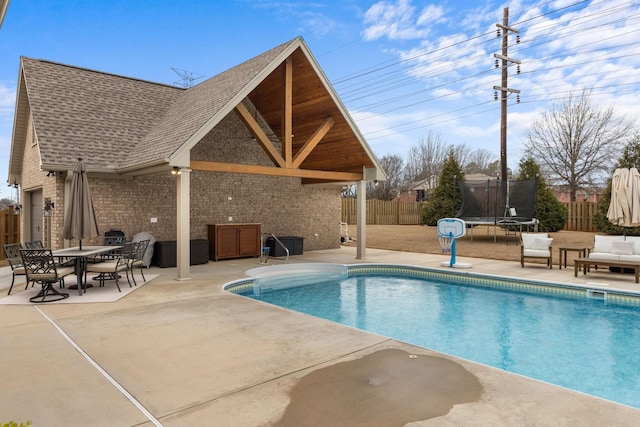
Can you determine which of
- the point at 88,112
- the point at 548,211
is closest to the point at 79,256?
the point at 88,112

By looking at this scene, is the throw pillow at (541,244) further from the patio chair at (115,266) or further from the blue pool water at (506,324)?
the patio chair at (115,266)

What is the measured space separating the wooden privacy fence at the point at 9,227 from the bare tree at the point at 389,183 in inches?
1209

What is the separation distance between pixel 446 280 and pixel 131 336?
7538 millimetres

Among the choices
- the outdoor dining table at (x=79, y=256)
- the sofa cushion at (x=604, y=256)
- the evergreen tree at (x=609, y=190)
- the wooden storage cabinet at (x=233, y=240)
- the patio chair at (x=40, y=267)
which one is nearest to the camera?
the patio chair at (x=40, y=267)

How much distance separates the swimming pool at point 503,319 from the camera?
4688 mm

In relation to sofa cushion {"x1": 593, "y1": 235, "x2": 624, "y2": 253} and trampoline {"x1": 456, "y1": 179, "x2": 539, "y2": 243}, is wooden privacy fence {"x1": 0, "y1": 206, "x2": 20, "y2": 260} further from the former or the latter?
sofa cushion {"x1": 593, "y1": 235, "x2": 624, "y2": 253}

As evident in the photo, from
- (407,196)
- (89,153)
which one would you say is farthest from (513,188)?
(407,196)

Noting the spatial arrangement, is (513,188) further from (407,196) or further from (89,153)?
(407,196)

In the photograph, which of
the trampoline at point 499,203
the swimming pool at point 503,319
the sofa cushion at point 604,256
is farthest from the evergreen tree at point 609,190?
the swimming pool at point 503,319

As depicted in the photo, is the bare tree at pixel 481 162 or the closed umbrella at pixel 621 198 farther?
the bare tree at pixel 481 162

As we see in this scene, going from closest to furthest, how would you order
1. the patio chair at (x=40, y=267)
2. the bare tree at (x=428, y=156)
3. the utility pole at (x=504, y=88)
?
the patio chair at (x=40, y=267) < the utility pole at (x=504, y=88) < the bare tree at (x=428, y=156)

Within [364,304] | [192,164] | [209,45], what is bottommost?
[364,304]

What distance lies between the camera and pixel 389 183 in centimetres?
4259

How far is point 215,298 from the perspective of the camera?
6844 mm
